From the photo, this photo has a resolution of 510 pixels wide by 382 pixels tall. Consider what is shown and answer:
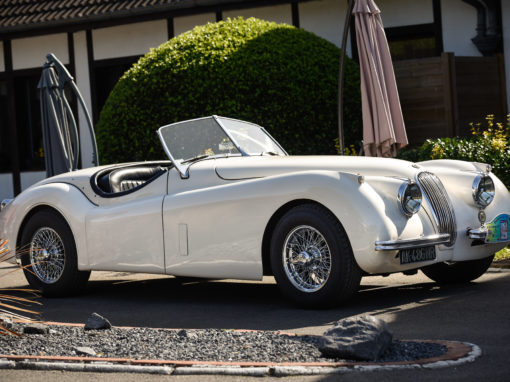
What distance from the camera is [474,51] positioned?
14797 mm

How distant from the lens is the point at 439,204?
273 inches

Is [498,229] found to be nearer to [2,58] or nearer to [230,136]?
[230,136]

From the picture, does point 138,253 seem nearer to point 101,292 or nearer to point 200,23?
point 101,292

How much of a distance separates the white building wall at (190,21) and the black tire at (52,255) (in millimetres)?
9444

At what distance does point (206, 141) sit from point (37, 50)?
11959 millimetres

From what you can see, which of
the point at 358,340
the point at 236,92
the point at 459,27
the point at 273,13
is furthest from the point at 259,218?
the point at 273,13

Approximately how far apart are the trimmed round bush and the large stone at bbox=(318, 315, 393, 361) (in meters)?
8.60

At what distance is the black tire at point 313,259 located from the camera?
636cm

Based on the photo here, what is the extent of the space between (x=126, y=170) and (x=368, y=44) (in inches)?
167

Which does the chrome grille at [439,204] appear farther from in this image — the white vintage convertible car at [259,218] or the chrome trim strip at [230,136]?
the chrome trim strip at [230,136]

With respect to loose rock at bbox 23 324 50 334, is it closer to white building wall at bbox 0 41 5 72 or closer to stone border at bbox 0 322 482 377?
stone border at bbox 0 322 482 377

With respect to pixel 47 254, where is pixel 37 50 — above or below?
above

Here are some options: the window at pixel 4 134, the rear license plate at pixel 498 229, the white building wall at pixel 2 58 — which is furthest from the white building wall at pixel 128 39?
the rear license plate at pixel 498 229

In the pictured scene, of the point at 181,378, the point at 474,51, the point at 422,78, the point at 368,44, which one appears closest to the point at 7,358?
the point at 181,378
